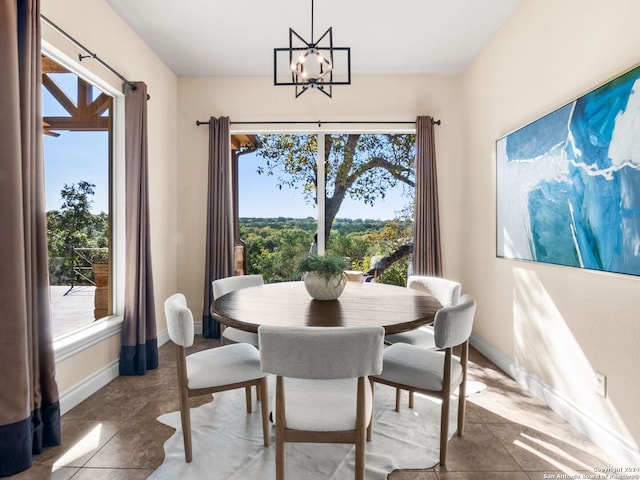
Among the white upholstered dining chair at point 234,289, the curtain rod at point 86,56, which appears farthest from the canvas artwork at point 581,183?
the curtain rod at point 86,56

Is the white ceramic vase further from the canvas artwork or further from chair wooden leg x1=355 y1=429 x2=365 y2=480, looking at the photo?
the canvas artwork

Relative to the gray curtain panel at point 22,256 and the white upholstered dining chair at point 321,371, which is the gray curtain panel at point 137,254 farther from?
the white upholstered dining chair at point 321,371

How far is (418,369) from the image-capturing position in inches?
76.7

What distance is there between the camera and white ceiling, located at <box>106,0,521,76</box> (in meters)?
2.97

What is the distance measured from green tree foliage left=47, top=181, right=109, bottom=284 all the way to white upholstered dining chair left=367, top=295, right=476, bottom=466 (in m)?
2.24

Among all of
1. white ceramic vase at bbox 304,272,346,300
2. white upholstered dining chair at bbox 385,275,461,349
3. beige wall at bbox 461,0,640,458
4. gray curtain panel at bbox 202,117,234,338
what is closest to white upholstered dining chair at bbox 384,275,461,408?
white upholstered dining chair at bbox 385,275,461,349

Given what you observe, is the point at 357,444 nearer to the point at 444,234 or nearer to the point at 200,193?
the point at 444,234

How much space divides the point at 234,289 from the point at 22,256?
4.53 feet

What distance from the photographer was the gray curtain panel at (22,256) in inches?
72.2

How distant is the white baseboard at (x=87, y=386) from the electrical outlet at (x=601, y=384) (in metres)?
3.28

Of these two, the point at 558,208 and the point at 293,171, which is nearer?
the point at 558,208

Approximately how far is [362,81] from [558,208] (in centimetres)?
262

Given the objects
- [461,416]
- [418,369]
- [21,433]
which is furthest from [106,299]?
[461,416]

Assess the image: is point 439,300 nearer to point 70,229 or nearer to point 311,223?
point 311,223
